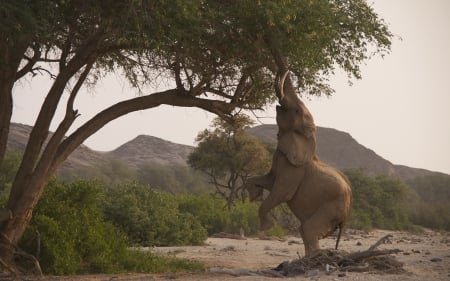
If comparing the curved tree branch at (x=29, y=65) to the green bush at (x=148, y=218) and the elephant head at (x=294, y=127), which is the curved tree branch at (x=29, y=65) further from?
the green bush at (x=148, y=218)

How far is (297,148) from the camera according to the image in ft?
36.1

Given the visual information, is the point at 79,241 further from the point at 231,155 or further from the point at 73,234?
the point at 231,155

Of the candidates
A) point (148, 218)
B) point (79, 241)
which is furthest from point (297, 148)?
point (148, 218)

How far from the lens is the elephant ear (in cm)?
1095

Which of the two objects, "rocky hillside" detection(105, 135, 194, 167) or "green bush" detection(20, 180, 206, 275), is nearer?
"green bush" detection(20, 180, 206, 275)

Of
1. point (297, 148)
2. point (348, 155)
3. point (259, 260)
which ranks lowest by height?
point (259, 260)

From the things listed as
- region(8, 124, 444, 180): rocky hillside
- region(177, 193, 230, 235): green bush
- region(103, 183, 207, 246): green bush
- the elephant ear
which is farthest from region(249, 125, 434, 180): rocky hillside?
the elephant ear

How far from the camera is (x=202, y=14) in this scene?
10266mm

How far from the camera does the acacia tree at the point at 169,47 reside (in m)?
9.68

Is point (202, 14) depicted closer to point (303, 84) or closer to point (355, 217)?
point (303, 84)

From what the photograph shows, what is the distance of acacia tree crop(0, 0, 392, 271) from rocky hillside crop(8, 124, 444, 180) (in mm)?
46150

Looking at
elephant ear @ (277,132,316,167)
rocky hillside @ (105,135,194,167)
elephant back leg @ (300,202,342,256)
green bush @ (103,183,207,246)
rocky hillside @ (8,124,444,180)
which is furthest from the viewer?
rocky hillside @ (105,135,194,167)

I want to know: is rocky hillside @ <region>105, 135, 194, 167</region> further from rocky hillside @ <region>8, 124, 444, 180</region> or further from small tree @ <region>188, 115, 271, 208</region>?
small tree @ <region>188, 115, 271, 208</region>

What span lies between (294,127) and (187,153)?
77841 mm
